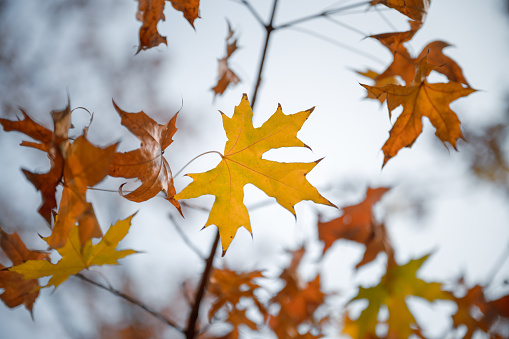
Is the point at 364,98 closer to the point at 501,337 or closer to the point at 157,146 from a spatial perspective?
the point at 157,146

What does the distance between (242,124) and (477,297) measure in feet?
6.28

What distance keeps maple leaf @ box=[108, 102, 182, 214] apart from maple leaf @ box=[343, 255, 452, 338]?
1199mm

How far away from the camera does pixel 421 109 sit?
115cm

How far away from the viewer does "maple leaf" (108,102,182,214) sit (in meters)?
0.83

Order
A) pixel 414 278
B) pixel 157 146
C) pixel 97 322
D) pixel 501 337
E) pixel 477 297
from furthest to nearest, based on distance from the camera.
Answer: pixel 97 322 < pixel 501 337 < pixel 477 297 < pixel 414 278 < pixel 157 146

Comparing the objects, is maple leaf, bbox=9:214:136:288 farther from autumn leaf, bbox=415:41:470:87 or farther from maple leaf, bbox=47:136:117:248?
autumn leaf, bbox=415:41:470:87

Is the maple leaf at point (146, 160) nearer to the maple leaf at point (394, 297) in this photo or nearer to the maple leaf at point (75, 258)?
the maple leaf at point (75, 258)

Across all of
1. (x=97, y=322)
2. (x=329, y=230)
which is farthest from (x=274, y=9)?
(x=97, y=322)

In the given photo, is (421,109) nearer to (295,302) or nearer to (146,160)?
(146,160)

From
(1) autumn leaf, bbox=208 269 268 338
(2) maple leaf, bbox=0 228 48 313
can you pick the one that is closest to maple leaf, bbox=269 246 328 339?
(1) autumn leaf, bbox=208 269 268 338

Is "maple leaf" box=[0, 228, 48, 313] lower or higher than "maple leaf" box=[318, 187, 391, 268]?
higher

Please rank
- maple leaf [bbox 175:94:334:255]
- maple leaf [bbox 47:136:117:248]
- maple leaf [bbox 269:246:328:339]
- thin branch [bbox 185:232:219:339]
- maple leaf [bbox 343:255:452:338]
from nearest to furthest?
maple leaf [bbox 47:136:117:248], maple leaf [bbox 175:94:334:255], thin branch [bbox 185:232:219:339], maple leaf [bbox 343:255:452:338], maple leaf [bbox 269:246:328:339]

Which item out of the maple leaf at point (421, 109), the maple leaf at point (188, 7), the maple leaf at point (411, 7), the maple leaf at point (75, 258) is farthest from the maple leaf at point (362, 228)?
the maple leaf at point (188, 7)

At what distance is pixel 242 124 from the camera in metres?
0.98
